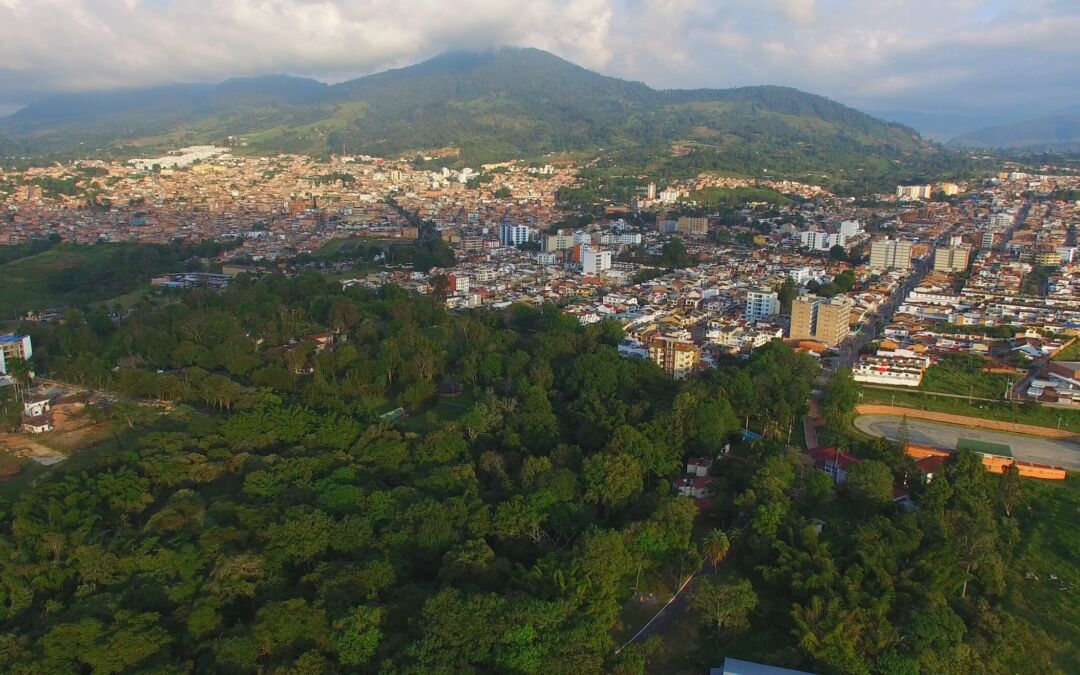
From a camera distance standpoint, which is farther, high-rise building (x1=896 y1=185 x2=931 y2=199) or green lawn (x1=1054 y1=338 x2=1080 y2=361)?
high-rise building (x1=896 y1=185 x2=931 y2=199)

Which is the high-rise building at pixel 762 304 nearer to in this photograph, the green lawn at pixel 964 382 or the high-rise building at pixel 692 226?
the green lawn at pixel 964 382

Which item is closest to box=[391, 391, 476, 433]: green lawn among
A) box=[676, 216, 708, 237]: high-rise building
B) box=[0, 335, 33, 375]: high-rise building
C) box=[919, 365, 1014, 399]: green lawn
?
box=[0, 335, 33, 375]: high-rise building

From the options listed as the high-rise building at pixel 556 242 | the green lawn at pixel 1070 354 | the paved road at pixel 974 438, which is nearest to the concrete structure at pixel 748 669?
the paved road at pixel 974 438

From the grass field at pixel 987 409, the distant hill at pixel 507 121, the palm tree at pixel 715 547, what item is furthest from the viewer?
the distant hill at pixel 507 121

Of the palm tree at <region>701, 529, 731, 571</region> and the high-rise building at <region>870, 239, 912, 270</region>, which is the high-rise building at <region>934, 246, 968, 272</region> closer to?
the high-rise building at <region>870, 239, 912, 270</region>

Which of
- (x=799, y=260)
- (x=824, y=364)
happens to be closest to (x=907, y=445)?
(x=824, y=364)
